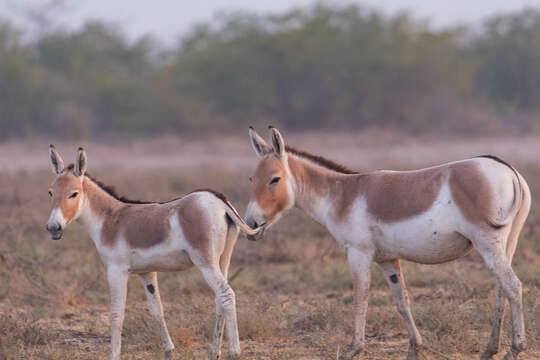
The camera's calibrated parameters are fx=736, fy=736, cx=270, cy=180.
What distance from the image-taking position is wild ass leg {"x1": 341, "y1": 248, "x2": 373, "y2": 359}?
6.11 meters

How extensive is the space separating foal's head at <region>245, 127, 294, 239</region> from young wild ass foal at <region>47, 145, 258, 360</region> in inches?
7.2

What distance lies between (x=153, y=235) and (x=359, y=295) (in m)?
1.80

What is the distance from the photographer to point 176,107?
97.0 ft

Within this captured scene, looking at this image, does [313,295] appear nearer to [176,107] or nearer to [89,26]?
[176,107]

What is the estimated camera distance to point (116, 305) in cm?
627

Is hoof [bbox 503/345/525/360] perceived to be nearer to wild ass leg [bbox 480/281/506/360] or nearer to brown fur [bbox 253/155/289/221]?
wild ass leg [bbox 480/281/506/360]

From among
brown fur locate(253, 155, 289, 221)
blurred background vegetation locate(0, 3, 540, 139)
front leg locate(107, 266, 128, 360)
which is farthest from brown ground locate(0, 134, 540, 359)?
blurred background vegetation locate(0, 3, 540, 139)

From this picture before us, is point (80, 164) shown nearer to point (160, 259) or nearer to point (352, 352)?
point (160, 259)

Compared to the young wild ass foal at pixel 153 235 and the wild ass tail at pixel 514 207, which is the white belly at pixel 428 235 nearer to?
the wild ass tail at pixel 514 207

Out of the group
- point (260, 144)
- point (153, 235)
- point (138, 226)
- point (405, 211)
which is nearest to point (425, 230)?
point (405, 211)

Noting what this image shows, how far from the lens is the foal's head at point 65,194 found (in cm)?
621

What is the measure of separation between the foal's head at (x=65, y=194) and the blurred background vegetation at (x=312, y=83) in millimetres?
21907

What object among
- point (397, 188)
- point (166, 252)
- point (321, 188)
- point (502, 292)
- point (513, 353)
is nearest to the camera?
point (513, 353)

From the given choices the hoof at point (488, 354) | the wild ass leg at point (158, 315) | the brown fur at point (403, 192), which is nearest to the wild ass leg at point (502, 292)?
the hoof at point (488, 354)
